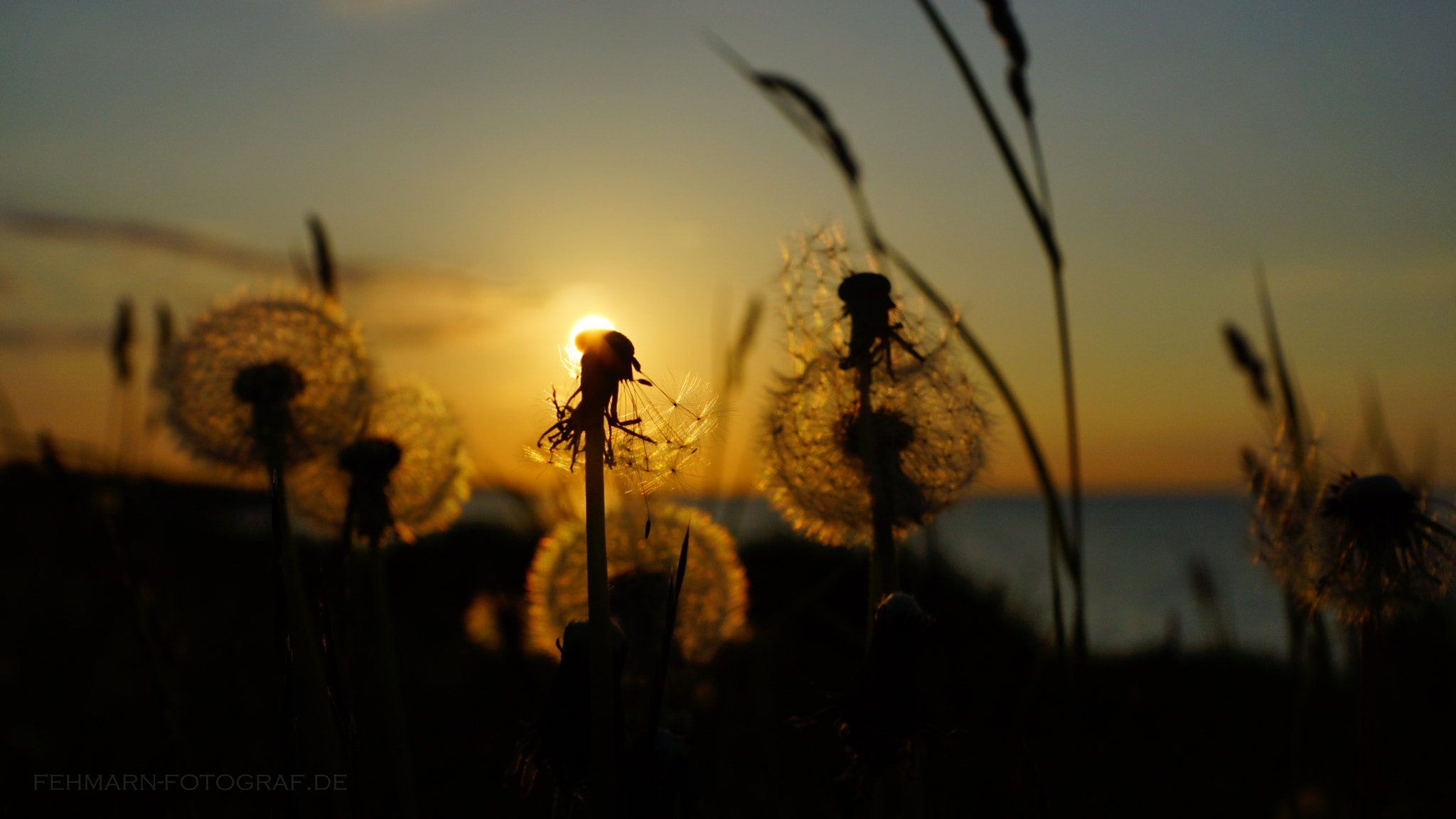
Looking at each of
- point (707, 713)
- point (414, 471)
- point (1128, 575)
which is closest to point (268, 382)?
point (414, 471)

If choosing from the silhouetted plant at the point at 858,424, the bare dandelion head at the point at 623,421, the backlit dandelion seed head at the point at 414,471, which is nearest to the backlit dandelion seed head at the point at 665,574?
the backlit dandelion seed head at the point at 414,471

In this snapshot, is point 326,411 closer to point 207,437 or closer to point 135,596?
point 207,437

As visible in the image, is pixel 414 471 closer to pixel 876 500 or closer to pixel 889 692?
pixel 876 500

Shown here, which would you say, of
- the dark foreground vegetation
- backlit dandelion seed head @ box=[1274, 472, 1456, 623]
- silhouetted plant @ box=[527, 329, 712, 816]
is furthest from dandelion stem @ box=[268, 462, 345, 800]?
backlit dandelion seed head @ box=[1274, 472, 1456, 623]

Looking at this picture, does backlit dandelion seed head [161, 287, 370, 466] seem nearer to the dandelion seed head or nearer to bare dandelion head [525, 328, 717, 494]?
bare dandelion head [525, 328, 717, 494]

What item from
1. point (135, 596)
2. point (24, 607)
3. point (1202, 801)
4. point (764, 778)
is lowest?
point (1202, 801)

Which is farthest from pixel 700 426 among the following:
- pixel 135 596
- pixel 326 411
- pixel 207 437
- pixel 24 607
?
pixel 24 607
